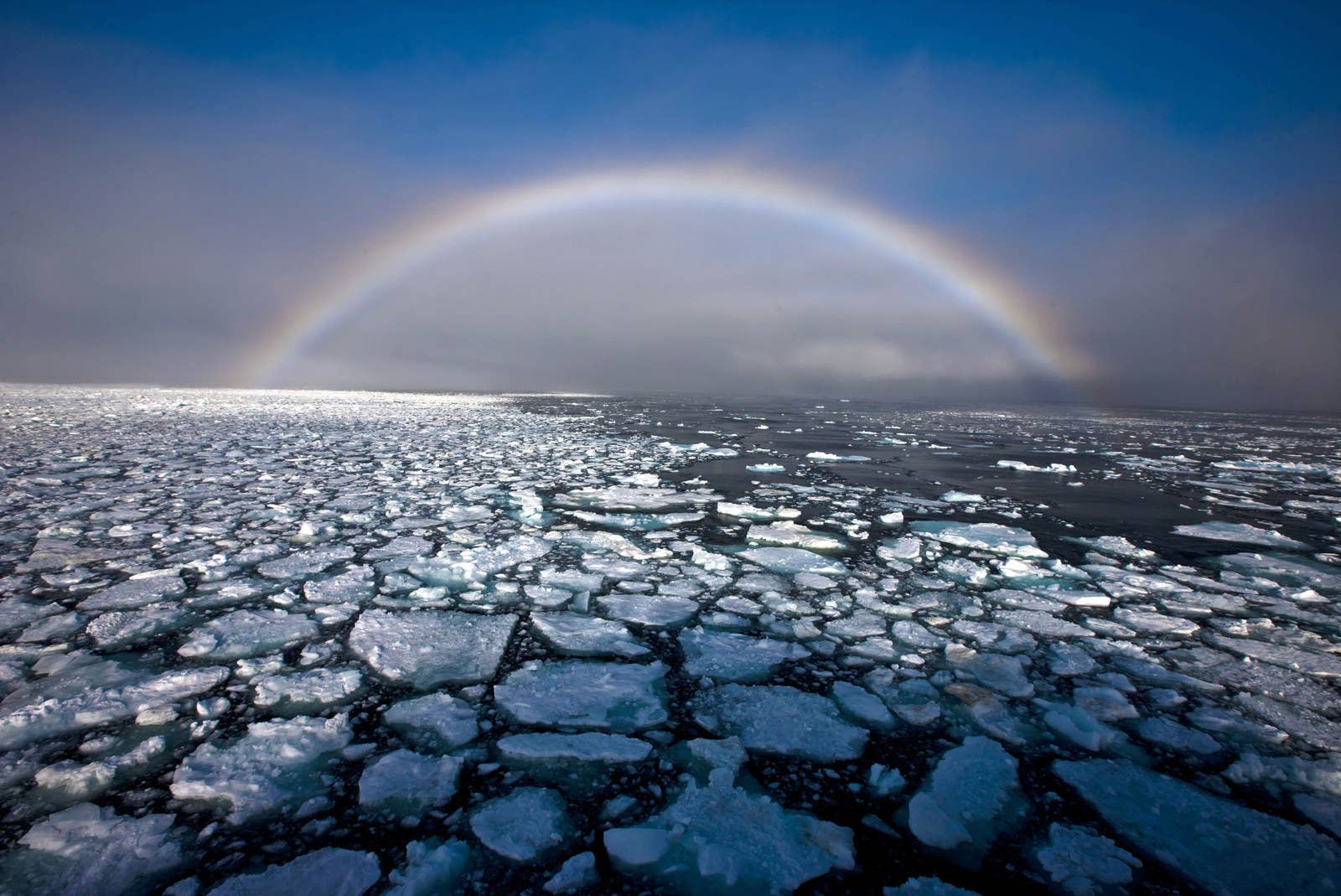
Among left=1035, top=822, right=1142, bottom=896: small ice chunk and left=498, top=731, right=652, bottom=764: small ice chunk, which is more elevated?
left=498, top=731, right=652, bottom=764: small ice chunk

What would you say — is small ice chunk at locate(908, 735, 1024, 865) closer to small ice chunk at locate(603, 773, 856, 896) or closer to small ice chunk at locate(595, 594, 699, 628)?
small ice chunk at locate(603, 773, 856, 896)

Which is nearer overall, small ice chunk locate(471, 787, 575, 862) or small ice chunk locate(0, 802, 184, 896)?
small ice chunk locate(0, 802, 184, 896)

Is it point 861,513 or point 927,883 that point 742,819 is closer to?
point 927,883

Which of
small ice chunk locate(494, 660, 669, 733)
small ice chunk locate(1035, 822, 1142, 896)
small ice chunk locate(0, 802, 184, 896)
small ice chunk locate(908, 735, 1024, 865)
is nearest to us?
small ice chunk locate(0, 802, 184, 896)

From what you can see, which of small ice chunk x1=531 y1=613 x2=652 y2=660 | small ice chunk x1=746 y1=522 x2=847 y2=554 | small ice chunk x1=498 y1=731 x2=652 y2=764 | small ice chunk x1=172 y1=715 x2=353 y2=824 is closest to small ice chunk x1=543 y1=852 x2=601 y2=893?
small ice chunk x1=498 y1=731 x2=652 y2=764

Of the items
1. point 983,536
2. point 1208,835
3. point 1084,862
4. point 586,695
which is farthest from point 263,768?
point 983,536

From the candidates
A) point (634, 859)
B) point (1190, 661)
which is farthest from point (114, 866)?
point (1190, 661)

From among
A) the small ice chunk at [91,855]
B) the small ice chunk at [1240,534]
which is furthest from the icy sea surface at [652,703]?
the small ice chunk at [1240,534]

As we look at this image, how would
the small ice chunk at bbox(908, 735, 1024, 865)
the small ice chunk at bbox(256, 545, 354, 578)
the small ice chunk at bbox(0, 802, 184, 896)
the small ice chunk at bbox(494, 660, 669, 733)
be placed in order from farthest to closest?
the small ice chunk at bbox(256, 545, 354, 578) → the small ice chunk at bbox(494, 660, 669, 733) → the small ice chunk at bbox(908, 735, 1024, 865) → the small ice chunk at bbox(0, 802, 184, 896)

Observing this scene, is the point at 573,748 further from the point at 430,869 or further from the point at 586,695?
the point at 430,869

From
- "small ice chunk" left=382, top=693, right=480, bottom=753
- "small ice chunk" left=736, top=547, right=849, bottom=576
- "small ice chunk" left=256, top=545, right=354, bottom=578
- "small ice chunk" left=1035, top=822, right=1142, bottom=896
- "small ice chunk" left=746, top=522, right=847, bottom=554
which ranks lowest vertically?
"small ice chunk" left=1035, top=822, right=1142, bottom=896
